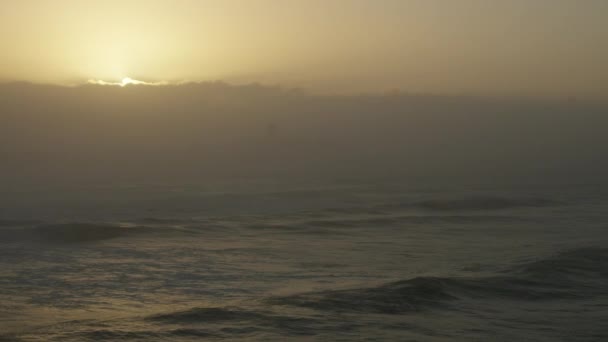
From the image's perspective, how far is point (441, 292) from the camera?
16.4 metres

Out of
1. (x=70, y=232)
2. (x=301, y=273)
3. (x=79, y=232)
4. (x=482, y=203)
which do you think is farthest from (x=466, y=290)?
(x=482, y=203)

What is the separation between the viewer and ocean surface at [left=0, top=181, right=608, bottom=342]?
1302cm

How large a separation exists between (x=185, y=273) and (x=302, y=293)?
4.59 metres

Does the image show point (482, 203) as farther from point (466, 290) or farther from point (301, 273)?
point (466, 290)

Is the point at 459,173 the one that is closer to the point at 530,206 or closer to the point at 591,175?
the point at 591,175

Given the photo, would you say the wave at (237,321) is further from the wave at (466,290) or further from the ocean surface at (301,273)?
the wave at (466,290)

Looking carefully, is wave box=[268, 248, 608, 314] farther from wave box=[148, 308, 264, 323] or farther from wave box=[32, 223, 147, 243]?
wave box=[32, 223, 147, 243]

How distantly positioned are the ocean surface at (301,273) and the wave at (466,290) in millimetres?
54

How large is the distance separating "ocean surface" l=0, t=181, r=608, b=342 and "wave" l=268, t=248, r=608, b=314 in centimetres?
5

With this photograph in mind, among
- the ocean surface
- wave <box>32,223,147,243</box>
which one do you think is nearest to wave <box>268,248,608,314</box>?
the ocean surface

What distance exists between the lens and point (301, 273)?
19172 millimetres

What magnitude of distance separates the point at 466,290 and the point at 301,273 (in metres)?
4.64

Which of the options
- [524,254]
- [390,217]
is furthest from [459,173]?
[524,254]

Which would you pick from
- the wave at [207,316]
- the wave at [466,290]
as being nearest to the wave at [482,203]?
the wave at [466,290]
